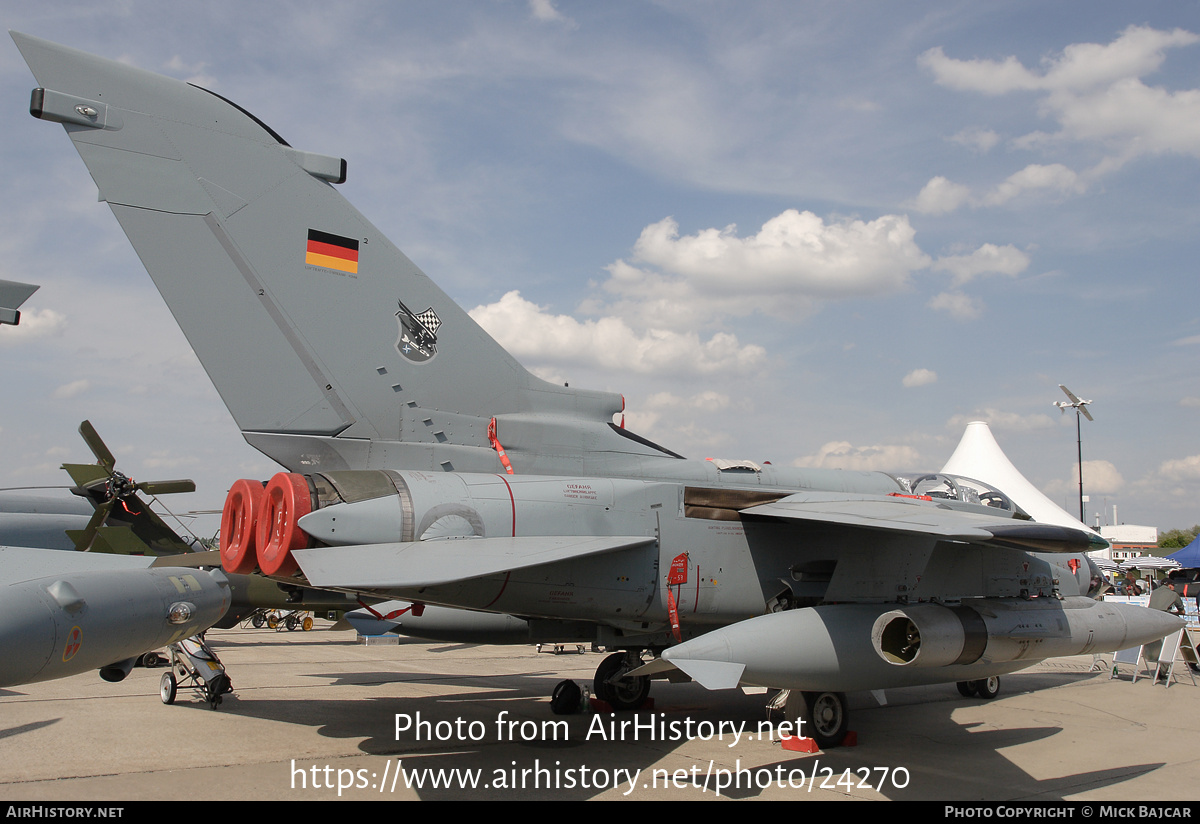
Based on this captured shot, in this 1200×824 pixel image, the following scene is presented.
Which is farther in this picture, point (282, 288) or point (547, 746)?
point (547, 746)

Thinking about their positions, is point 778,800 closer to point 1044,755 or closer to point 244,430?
point 1044,755

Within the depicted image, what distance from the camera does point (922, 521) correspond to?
630 cm

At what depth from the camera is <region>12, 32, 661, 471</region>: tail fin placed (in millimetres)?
6379

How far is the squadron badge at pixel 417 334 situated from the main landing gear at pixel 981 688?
27.1ft

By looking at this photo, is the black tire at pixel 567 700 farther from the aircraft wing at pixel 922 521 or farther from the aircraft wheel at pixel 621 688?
the aircraft wing at pixel 922 521

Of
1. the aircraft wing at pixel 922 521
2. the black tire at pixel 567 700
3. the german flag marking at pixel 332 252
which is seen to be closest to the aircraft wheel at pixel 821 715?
the aircraft wing at pixel 922 521

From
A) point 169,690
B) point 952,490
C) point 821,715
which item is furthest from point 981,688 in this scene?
point 169,690

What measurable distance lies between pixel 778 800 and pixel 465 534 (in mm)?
2985

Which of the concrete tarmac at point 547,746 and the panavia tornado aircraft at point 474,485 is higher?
the panavia tornado aircraft at point 474,485

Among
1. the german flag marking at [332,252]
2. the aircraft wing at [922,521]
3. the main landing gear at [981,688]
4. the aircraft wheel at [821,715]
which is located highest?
the german flag marking at [332,252]

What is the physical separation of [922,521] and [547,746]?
12.7ft

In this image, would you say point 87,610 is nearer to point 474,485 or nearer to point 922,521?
point 474,485

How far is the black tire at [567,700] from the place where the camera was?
350 inches
